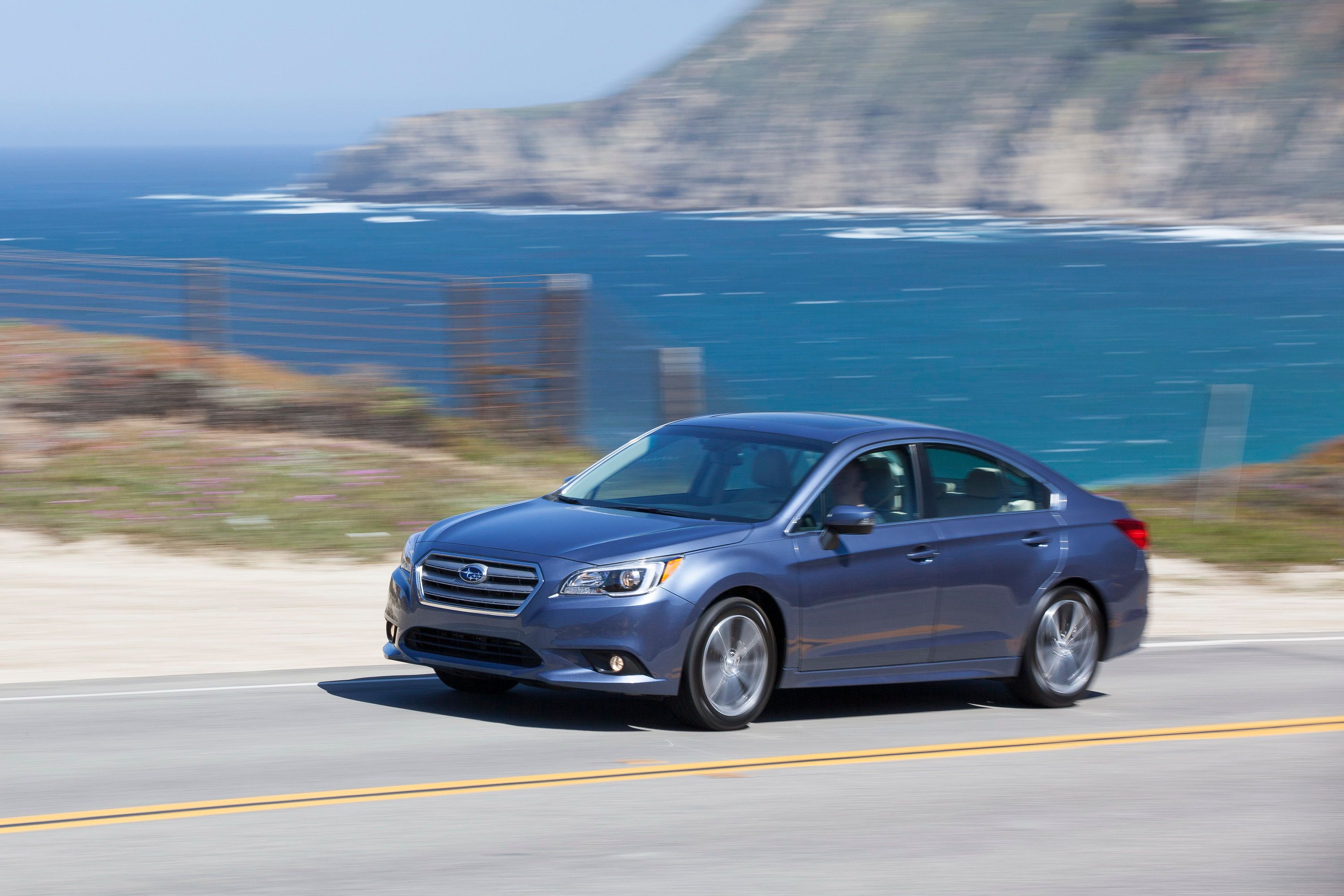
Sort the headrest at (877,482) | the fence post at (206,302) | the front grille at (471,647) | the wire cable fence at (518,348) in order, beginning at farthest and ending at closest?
the wire cable fence at (518,348) < the fence post at (206,302) < the headrest at (877,482) < the front grille at (471,647)

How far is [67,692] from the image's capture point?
918 centimetres

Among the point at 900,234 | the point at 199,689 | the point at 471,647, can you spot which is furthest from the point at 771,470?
the point at 900,234

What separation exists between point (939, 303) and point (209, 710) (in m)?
114

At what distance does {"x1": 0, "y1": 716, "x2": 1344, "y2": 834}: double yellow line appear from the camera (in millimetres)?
6457

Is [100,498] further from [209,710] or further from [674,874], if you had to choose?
[674,874]

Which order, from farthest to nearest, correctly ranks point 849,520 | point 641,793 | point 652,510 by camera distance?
point 652,510 < point 849,520 < point 641,793

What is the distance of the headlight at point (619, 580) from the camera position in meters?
7.75

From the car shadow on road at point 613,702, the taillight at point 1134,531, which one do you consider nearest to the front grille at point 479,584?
the car shadow on road at point 613,702

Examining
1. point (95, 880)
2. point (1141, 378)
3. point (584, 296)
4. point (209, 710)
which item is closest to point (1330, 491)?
point (584, 296)

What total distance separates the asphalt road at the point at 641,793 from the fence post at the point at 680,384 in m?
9.11

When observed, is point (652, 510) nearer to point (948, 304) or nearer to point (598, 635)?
point (598, 635)

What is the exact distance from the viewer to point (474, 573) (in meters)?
7.96

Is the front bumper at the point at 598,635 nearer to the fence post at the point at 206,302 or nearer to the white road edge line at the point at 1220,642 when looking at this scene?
the white road edge line at the point at 1220,642

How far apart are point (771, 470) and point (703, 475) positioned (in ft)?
1.19
